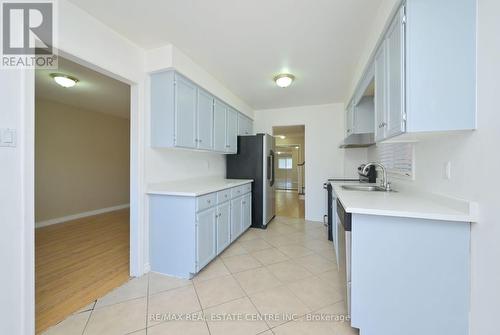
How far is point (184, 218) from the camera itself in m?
2.12

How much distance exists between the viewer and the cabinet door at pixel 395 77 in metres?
1.28

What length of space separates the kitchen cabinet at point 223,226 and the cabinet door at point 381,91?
1.89m

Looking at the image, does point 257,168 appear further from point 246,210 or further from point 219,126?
point 219,126

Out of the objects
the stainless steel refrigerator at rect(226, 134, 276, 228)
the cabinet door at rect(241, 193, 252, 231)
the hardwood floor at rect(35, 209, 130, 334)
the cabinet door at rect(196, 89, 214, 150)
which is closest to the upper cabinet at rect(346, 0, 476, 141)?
the cabinet door at rect(196, 89, 214, 150)

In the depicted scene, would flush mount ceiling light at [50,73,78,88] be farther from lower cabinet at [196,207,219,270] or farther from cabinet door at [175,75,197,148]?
lower cabinet at [196,207,219,270]

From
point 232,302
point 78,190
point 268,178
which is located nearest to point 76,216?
point 78,190

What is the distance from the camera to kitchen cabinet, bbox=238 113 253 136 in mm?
4004

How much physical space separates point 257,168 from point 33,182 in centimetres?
289

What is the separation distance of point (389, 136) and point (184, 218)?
197cm

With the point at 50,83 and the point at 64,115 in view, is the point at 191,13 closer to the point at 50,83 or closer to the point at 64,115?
the point at 50,83

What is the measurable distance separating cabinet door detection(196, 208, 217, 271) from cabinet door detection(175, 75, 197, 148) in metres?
0.86

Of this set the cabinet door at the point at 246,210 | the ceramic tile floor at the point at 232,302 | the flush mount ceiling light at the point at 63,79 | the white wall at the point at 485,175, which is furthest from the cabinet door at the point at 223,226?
the flush mount ceiling light at the point at 63,79

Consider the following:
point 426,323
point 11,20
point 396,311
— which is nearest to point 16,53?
point 11,20

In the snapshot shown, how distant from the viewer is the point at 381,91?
1.67 metres
